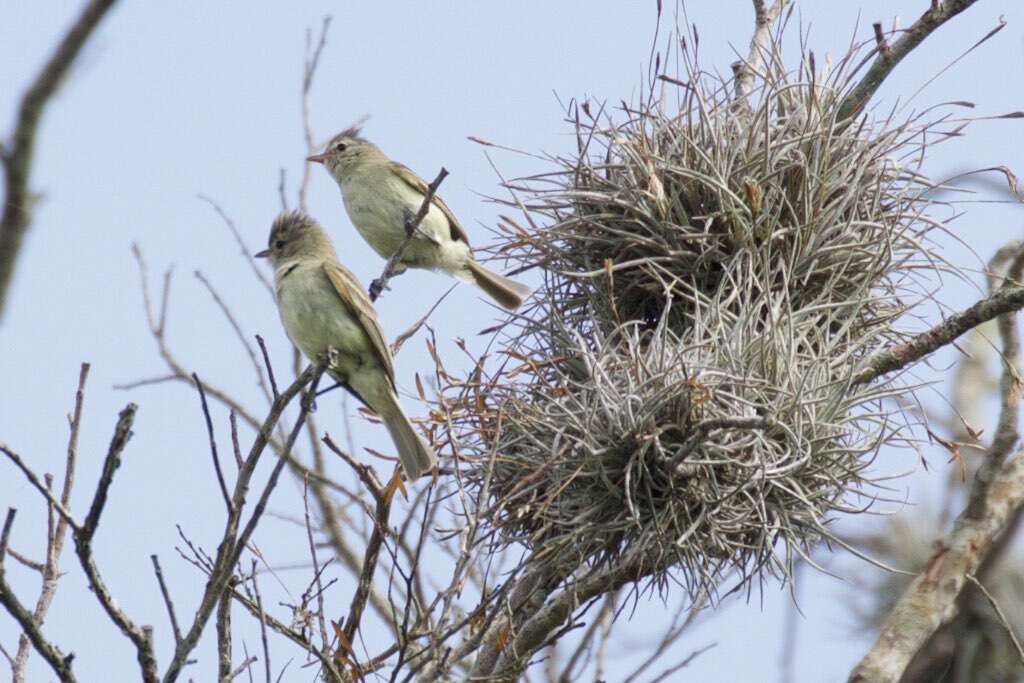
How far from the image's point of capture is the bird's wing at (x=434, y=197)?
602cm

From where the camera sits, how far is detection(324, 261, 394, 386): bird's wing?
189 inches

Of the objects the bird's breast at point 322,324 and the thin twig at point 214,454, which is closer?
the thin twig at point 214,454

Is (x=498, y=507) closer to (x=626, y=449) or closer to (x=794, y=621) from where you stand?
(x=626, y=449)

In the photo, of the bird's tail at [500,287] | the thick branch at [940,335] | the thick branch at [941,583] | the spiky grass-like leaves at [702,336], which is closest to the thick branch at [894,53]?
the spiky grass-like leaves at [702,336]

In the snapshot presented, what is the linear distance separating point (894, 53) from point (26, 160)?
3.75 metres

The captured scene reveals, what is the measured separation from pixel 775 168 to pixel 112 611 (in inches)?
98.6

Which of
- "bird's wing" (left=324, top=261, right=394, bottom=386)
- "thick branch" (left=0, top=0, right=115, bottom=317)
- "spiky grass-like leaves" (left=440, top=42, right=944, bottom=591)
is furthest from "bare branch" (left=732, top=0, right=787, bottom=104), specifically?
"thick branch" (left=0, top=0, right=115, bottom=317)

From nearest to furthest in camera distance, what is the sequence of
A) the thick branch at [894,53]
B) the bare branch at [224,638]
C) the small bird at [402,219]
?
the bare branch at [224,638] < the thick branch at [894,53] < the small bird at [402,219]

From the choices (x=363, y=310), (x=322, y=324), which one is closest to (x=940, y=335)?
(x=363, y=310)

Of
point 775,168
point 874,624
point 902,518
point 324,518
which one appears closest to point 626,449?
point 775,168

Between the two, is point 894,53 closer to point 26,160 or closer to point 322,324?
point 322,324

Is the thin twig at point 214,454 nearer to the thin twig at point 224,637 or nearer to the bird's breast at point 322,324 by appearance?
the thin twig at point 224,637

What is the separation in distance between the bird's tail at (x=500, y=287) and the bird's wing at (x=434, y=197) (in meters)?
0.30

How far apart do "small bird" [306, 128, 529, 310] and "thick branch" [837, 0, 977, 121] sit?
6.08ft
